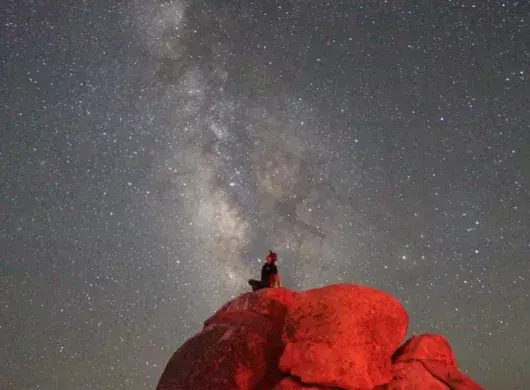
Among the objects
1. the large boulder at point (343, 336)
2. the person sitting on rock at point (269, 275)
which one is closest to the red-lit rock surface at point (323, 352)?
the large boulder at point (343, 336)

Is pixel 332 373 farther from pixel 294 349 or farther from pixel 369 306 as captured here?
pixel 369 306

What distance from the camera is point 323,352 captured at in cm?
1271

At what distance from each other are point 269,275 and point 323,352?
5181 millimetres

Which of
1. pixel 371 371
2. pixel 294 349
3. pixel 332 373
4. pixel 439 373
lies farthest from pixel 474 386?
pixel 294 349

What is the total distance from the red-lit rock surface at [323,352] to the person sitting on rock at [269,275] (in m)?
2.45

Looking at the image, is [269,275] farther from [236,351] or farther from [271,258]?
[236,351]

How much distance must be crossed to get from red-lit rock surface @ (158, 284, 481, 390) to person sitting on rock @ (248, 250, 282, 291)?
245 centimetres

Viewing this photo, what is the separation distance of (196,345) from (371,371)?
4.79 m

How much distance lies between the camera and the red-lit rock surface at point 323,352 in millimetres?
12617

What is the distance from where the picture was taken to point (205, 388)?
44.9ft

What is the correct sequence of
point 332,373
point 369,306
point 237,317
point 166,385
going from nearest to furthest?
point 332,373 → point 369,306 → point 166,385 → point 237,317

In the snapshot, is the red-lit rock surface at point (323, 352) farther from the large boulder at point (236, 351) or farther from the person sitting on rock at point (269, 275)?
the person sitting on rock at point (269, 275)

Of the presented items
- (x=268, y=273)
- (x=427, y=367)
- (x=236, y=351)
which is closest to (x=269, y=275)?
(x=268, y=273)

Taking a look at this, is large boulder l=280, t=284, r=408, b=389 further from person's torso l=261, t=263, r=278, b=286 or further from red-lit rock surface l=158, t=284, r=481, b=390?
person's torso l=261, t=263, r=278, b=286
